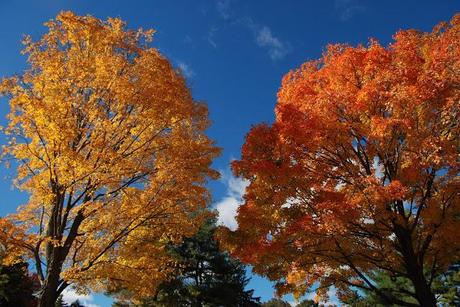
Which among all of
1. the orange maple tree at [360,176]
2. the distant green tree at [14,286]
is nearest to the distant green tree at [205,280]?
the distant green tree at [14,286]

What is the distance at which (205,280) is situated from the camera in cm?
2711

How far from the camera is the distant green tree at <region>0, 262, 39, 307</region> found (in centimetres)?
2322

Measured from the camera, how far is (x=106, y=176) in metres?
9.73

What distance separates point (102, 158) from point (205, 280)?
764 inches

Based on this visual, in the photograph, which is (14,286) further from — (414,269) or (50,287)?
(414,269)

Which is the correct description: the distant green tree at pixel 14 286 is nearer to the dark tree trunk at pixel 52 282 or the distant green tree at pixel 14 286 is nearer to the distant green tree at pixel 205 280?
the distant green tree at pixel 205 280

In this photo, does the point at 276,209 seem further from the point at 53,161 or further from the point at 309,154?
the point at 53,161

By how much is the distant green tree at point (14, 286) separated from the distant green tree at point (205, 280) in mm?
5836

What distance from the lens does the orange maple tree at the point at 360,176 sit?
10.7m

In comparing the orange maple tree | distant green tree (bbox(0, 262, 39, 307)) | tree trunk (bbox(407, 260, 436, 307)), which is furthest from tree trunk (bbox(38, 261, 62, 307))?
distant green tree (bbox(0, 262, 39, 307))

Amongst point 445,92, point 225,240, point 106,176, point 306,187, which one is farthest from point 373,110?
point 106,176

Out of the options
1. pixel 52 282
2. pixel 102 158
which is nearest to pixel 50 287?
pixel 52 282

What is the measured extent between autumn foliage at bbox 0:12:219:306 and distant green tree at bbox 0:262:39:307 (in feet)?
48.8

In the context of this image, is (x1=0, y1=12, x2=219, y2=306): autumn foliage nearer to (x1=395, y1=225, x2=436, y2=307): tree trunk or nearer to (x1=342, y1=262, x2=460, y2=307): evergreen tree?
(x1=395, y1=225, x2=436, y2=307): tree trunk
